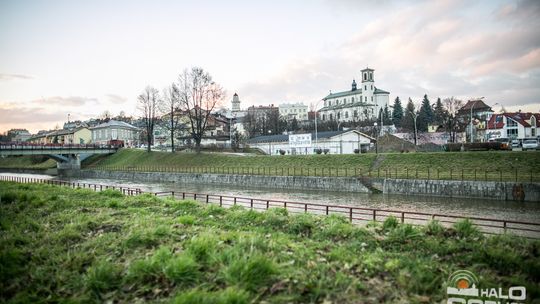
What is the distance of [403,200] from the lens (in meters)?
31.7

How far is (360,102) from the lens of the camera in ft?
507

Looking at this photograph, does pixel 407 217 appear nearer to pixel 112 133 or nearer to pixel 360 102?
pixel 112 133

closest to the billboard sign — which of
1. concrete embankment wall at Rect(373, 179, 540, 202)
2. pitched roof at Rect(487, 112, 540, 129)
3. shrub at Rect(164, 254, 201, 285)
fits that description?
concrete embankment wall at Rect(373, 179, 540, 202)

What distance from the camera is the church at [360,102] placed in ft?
495

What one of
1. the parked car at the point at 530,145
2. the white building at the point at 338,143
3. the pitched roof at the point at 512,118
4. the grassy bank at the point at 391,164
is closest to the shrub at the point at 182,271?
the grassy bank at the point at 391,164

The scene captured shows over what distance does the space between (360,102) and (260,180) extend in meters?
119

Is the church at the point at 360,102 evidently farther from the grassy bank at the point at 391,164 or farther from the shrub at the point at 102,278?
the shrub at the point at 102,278

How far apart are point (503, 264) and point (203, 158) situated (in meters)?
61.9

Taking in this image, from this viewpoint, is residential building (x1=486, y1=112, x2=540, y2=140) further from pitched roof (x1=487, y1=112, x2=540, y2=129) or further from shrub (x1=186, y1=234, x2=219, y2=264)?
shrub (x1=186, y1=234, x2=219, y2=264)

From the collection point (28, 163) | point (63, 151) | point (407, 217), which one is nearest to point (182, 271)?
point (407, 217)

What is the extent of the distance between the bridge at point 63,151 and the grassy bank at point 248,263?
67.9 metres

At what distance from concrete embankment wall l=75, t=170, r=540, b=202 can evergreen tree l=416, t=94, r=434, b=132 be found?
7712cm

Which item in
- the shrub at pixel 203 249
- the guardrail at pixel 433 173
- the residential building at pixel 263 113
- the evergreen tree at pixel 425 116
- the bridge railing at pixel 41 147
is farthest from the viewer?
the residential building at pixel 263 113

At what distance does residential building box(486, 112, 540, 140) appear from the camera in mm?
79188
